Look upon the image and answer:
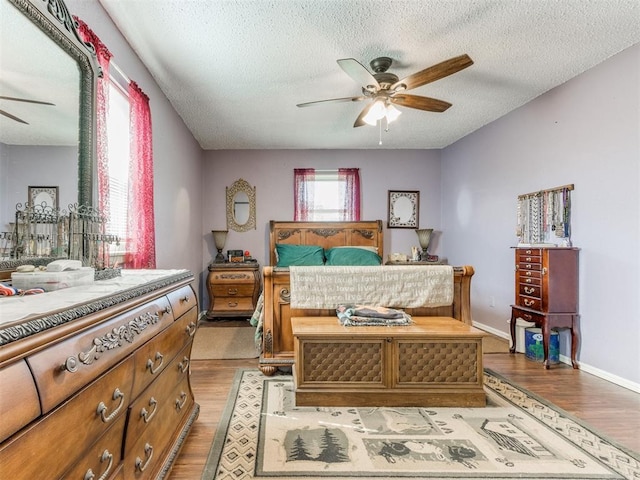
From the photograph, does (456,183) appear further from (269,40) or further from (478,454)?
(478,454)

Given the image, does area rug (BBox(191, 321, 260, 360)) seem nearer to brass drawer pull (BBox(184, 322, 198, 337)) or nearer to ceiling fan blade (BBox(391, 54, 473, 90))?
brass drawer pull (BBox(184, 322, 198, 337))

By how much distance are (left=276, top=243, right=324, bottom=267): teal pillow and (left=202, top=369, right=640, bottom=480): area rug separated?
2.75 meters

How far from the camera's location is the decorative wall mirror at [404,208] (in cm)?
585

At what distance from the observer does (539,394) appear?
2551 millimetres

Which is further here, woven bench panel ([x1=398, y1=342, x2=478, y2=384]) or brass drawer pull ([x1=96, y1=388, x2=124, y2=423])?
woven bench panel ([x1=398, y1=342, x2=478, y2=384])

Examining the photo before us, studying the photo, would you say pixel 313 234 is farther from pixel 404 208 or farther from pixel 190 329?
pixel 190 329

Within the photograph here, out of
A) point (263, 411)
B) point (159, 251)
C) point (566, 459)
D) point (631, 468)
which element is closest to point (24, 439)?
point (263, 411)

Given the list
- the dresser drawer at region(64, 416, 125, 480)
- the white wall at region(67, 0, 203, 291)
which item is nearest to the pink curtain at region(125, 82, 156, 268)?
the white wall at region(67, 0, 203, 291)

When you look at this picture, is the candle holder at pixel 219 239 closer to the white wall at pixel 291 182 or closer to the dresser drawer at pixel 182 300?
the white wall at pixel 291 182

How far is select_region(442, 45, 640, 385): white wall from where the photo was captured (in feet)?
8.94

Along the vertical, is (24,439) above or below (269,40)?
below

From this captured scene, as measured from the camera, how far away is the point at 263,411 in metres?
2.27

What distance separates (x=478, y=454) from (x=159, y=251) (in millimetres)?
3013

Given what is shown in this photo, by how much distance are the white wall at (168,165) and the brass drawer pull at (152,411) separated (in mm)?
2051
